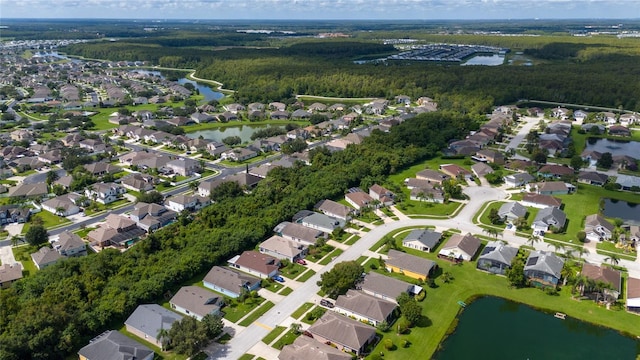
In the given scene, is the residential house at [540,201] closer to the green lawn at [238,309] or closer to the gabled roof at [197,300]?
the green lawn at [238,309]

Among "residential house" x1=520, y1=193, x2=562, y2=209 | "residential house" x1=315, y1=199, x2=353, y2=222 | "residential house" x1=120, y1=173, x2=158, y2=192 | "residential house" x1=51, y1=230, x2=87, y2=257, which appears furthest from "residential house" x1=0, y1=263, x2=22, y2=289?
"residential house" x1=520, y1=193, x2=562, y2=209

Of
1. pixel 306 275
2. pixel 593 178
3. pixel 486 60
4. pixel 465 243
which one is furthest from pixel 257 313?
pixel 486 60

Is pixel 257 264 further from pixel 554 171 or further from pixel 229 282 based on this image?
pixel 554 171

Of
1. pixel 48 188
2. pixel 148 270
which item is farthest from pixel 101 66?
pixel 148 270

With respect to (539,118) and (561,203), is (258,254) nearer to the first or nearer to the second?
(561,203)

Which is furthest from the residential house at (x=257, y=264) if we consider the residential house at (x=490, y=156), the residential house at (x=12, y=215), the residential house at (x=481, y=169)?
the residential house at (x=490, y=156)
